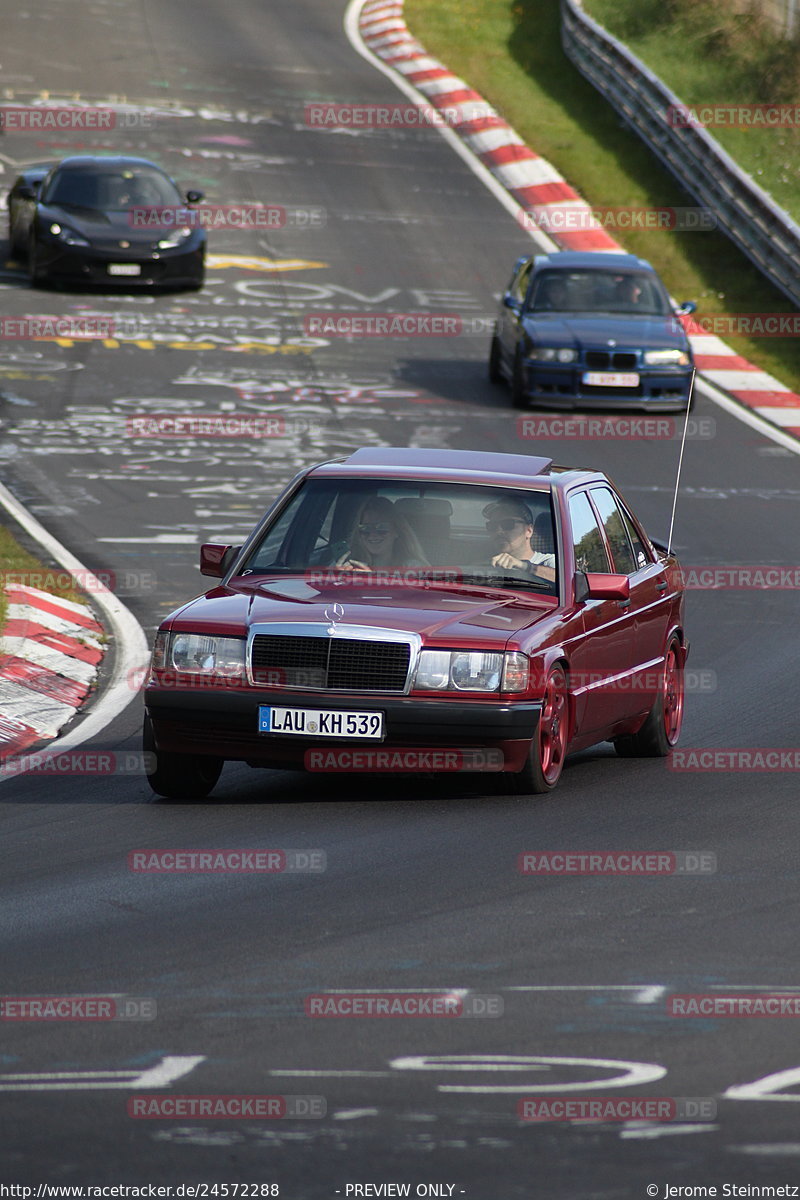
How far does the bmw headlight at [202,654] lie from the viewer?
896cm

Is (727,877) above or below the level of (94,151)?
above

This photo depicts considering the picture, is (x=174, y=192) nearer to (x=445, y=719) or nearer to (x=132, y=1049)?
(x=445, y=719)

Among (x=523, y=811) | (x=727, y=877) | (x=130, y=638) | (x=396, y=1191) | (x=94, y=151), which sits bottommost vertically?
(x=94, y=151)

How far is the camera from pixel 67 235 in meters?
27.4

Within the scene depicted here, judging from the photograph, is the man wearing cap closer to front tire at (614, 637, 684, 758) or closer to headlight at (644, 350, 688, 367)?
front tire at (614, 637, 684, 758)

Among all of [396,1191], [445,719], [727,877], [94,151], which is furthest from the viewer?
[94,151]

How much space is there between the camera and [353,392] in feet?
79.7

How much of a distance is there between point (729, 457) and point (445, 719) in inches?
548

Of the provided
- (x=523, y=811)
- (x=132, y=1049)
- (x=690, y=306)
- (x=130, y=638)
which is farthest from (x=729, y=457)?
(x=132, y=1049)

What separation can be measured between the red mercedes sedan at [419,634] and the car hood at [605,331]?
12699mm

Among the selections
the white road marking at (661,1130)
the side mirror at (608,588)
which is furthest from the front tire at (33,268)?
the white road marking at (661,1130)

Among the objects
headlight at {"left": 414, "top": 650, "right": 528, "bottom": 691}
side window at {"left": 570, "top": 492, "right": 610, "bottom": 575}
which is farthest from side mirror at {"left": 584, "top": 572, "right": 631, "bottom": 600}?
headlight at {"left": 414, "top": 650, "right": 528, "bottom": 691}

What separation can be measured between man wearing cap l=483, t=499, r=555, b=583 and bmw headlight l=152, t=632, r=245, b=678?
4.76ft

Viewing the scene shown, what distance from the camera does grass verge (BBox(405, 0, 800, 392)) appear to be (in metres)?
29.8
